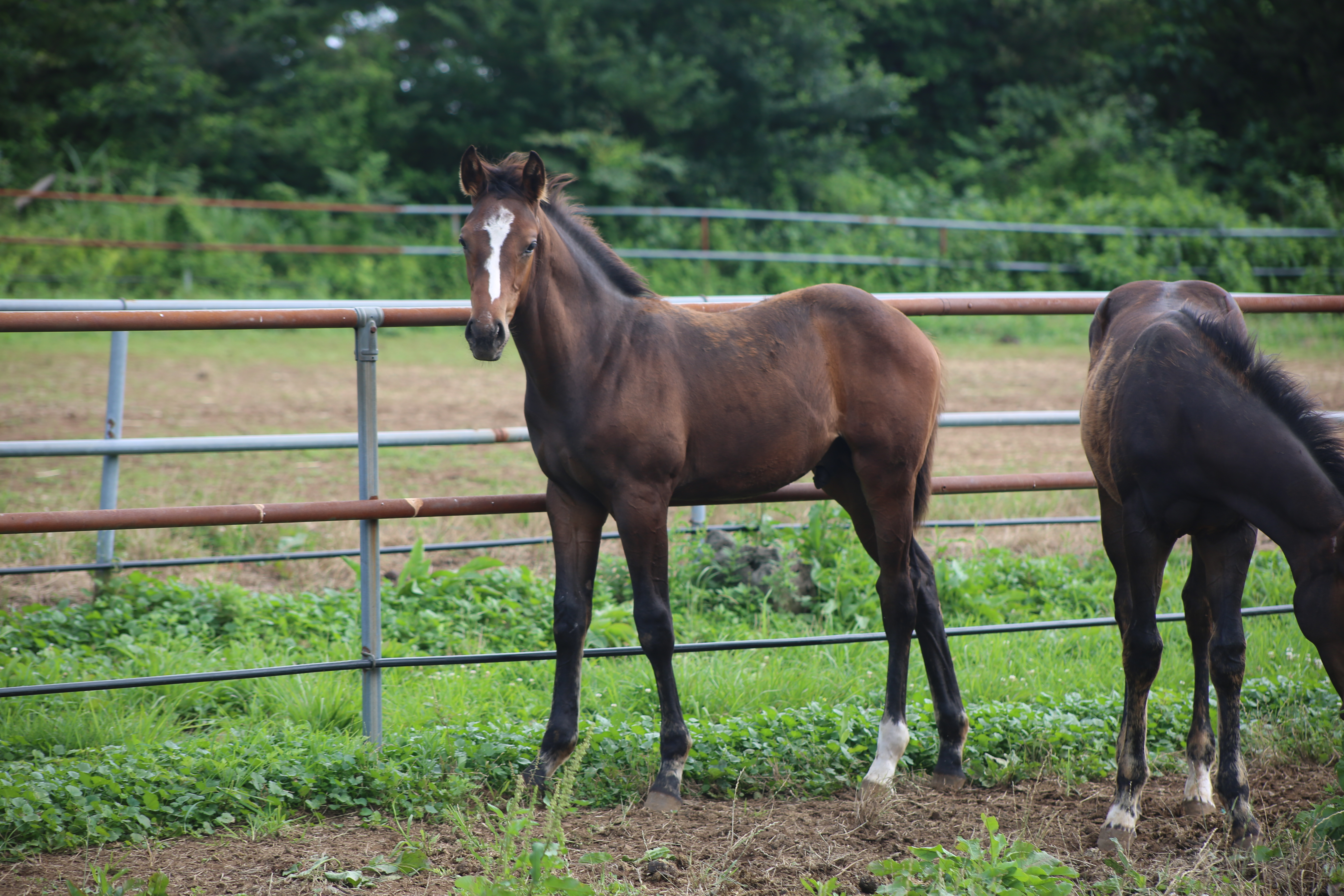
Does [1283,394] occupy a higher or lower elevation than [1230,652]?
higher

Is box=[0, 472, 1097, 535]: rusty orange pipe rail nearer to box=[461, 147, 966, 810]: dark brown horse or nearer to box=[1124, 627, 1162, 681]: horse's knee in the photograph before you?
box=[461, 147, 966, 810]: dark brown horse

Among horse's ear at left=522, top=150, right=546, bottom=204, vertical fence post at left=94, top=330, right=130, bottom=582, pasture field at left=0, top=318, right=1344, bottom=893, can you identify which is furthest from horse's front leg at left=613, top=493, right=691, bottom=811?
vertical fence post at left=94, top=330, right=130, bottom=582

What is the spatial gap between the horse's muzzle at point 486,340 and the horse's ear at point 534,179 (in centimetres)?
49

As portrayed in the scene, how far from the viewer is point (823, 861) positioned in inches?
108

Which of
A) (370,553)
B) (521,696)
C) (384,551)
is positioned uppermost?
(370,553)

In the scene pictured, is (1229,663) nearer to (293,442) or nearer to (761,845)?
(761,845)

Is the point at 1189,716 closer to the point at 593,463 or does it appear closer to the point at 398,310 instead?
the point at 593,463

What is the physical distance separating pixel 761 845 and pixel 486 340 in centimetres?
156

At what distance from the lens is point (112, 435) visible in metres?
4.73

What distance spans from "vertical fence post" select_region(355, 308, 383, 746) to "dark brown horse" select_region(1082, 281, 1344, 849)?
2.20 m

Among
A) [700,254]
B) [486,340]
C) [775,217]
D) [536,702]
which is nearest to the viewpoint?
[486,340]

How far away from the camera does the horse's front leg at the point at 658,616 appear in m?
3.05

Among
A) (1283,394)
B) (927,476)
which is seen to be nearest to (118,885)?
(927,476)

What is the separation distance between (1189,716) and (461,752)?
2567 mm
